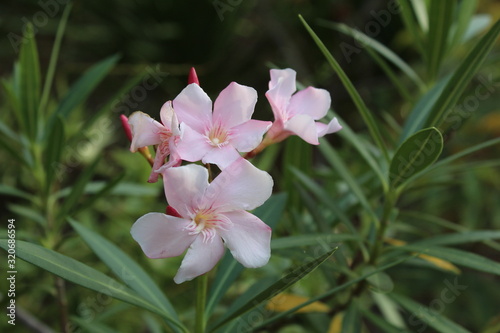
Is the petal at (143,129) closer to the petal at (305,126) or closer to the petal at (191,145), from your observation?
the petal at (191,145)

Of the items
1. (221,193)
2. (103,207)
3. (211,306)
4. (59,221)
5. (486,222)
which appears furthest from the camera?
(486,222)

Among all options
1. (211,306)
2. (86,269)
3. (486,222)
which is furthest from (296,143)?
(486,222)

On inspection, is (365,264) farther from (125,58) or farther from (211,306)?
(125,58)

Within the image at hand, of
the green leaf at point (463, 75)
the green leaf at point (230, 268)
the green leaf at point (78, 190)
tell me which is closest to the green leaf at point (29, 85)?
the green leaf at point (78, 190)

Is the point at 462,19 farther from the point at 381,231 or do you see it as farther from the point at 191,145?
the point at 191,145

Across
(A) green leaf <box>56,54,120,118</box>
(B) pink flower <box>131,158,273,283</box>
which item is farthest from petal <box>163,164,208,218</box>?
(A) green leaf <box>56,54,120,118</box>

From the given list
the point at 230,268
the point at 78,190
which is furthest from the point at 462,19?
the point at 78,190

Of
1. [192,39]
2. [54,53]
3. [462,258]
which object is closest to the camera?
[462,258]
